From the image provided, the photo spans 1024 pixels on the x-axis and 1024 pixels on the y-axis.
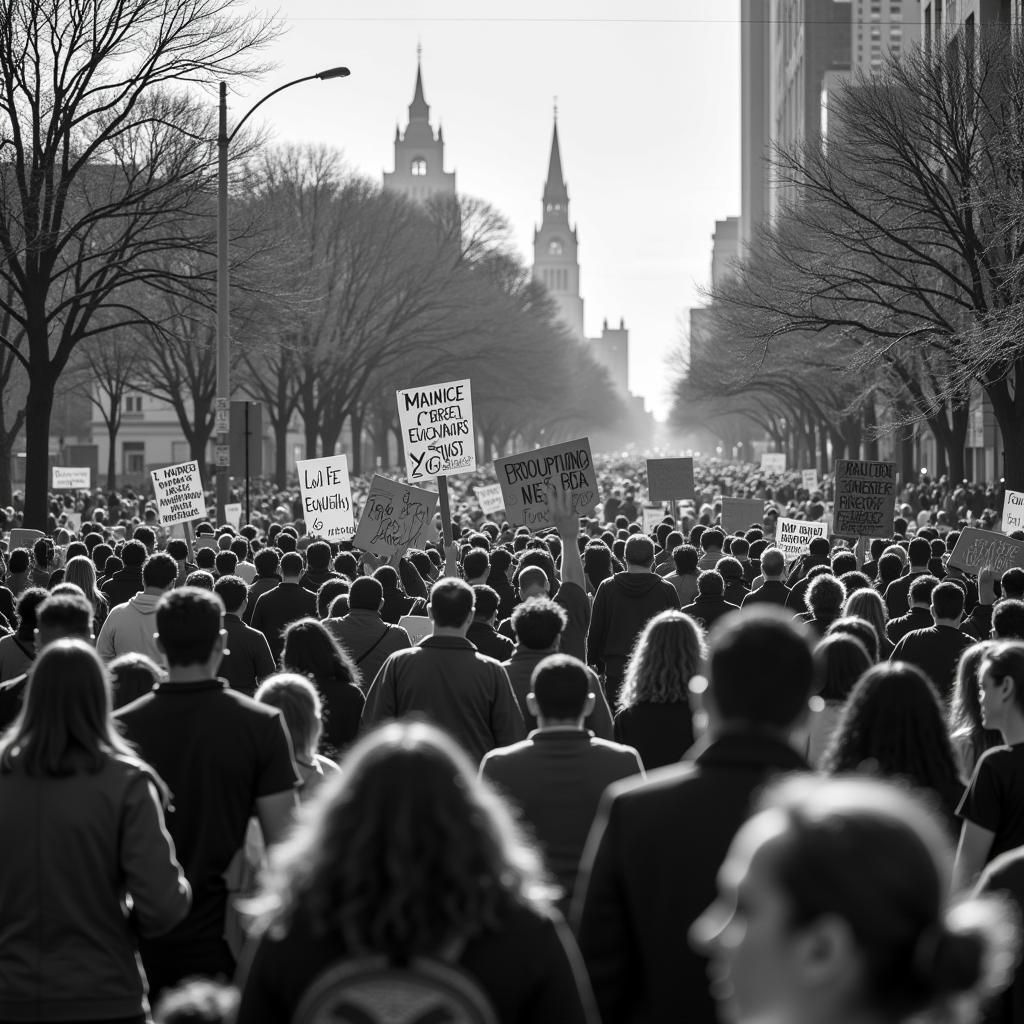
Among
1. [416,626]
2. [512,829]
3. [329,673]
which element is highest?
[512,829]

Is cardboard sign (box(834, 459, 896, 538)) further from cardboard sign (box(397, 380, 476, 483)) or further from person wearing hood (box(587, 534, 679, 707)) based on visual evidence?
person wearing hood (box(587, 534, 679, 707))

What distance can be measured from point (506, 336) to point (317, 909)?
66193 millimetres

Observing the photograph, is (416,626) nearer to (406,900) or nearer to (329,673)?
(329,673)

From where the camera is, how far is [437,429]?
17750mm

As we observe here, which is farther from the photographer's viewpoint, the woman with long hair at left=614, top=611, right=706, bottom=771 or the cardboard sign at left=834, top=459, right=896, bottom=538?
the cardboard sign at left=834, top=459, right=896, bottom=538

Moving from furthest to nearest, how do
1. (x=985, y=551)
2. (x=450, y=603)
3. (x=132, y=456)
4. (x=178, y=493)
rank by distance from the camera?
(x=132, y=456)
(x=178, y=493)
(x=985, y=551)
(x=450, y=603)

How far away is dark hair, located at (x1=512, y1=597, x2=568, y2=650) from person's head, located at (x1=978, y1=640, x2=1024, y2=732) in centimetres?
235

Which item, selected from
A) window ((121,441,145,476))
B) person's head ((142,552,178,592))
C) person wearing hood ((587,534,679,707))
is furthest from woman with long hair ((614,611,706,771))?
window ((121,441,145,476))

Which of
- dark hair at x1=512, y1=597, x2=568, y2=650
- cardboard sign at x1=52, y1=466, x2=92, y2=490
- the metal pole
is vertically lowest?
dark hair at x1=512, y1=597, x2=568, y2=650

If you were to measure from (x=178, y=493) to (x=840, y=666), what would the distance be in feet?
51.0

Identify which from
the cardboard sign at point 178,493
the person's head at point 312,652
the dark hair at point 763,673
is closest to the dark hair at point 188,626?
the dark hair at point 763,673

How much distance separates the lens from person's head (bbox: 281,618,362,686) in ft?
24.9

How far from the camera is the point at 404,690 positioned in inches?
287

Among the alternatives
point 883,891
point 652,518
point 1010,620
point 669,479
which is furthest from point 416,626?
point 652,518
